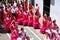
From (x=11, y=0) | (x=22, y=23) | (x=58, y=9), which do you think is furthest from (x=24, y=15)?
(x=11, y=0)

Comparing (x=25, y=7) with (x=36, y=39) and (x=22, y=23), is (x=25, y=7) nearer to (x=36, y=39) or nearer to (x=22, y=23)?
(x=22, y=23)


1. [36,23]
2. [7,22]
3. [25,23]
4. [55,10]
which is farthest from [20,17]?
[55,10]

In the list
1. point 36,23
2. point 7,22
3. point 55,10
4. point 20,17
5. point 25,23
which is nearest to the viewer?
point 55,10

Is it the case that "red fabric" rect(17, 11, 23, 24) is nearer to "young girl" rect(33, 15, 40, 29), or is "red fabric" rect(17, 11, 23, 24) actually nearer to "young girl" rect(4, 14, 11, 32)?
"young girl" rect(33, 15, 40, 29)

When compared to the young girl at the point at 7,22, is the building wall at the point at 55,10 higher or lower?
higher

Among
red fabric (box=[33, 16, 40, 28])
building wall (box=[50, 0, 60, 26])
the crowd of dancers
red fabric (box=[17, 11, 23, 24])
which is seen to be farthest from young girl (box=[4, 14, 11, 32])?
building wall (box=[50, 0, 60, 26])

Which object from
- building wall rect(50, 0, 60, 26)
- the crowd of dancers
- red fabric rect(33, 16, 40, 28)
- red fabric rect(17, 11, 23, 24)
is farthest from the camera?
red fabric rect(17, 11, 23, 24)

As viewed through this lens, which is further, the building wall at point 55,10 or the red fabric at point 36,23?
the red fabric at point 36,23

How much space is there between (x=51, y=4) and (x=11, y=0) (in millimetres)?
16073

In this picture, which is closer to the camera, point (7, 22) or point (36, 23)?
point (7, 22)

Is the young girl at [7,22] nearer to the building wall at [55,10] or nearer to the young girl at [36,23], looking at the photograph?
the young girl at [36,23]

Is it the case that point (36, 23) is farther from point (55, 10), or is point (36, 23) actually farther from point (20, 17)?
point (20, 17)

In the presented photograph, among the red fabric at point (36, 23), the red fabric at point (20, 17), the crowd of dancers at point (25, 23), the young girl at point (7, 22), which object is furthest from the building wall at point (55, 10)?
the young girl at point (7, 22)

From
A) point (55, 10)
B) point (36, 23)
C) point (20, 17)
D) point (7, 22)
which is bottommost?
point (36, 23)
